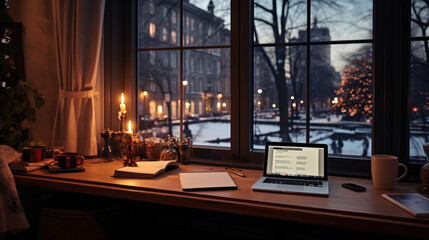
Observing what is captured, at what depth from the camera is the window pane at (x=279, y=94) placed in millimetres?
2156

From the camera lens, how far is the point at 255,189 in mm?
1589

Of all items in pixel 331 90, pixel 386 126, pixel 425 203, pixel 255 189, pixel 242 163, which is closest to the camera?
pixel 425 203

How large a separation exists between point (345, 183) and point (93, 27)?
1.84m

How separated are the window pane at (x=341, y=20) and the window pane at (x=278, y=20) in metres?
0.08

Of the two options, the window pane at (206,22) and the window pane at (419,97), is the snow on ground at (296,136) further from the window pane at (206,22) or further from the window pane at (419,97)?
the window pane at (206,22)

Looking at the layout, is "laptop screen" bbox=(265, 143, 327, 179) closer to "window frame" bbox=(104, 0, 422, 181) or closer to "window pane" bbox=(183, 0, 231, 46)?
"window frame" bbox=(104, 0, 422, 181)

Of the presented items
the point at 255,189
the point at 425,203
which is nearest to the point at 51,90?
the point at 255,189

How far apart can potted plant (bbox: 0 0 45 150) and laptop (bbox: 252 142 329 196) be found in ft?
5.26

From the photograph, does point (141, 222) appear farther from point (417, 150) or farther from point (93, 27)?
point (417, 150)

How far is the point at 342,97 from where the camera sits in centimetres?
206

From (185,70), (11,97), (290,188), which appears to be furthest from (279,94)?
(11,97)

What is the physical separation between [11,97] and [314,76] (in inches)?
79.3

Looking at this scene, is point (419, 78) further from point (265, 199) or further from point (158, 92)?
point (158, 92)

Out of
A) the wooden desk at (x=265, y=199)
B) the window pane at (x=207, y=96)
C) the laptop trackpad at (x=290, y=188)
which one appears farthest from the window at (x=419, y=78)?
the window pane at (x=207, y=96)
